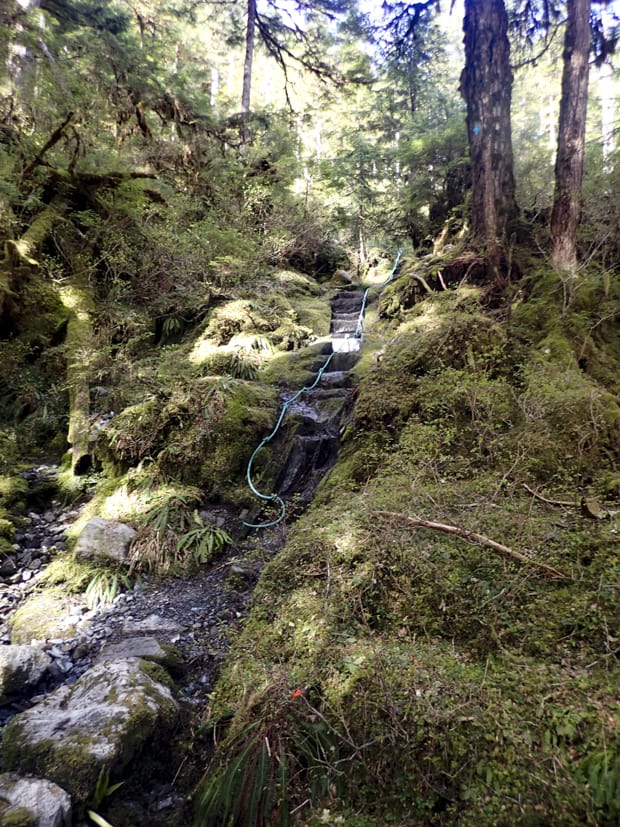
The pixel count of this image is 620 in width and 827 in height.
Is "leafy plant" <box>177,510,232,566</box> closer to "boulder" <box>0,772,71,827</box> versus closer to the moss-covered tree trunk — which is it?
the moss-covered tree trunk

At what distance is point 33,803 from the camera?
214 cm

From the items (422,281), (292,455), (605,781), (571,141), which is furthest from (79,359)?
(571,141)

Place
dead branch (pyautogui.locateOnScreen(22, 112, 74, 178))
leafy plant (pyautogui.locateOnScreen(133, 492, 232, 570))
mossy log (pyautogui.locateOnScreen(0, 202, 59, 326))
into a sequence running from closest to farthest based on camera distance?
leafy plant (pyautogui.locateOnScreen(133, 492, 232, 570))
mossy log (pyautogui.locateOnScreen(0, 202, 59, 326))
dead branch (pyautogui.locateOnScreen(22, 112, 74, 178))

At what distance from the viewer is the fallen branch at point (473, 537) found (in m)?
2.78

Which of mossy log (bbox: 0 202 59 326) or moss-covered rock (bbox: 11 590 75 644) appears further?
mossy log (bbox: 0 202 59 326)

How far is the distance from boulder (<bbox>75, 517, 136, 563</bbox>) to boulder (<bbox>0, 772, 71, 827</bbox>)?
8.21 ft

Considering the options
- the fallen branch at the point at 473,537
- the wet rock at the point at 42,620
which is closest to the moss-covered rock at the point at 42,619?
the wet rock at the point at 42,620

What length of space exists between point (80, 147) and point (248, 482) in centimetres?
771

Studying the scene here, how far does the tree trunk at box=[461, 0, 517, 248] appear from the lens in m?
7.02

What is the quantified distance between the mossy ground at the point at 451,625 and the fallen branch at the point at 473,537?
0.14 ft

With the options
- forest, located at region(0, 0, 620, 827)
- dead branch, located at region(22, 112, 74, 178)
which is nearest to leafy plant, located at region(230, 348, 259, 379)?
forest, located at region(0, 0, 620, 827)

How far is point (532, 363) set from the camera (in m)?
4.88

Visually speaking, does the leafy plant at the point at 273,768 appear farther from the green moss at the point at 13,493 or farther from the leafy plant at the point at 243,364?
the leafy plant at the point at 243,364

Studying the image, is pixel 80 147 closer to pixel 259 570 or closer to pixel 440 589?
pixel 259 570
